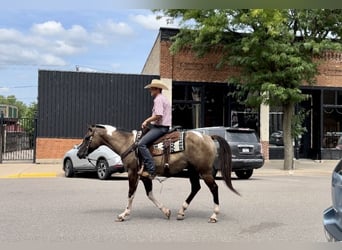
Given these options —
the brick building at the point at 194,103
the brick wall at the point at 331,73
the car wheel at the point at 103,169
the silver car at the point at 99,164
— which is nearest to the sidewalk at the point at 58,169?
the silver car at the point at 99,164

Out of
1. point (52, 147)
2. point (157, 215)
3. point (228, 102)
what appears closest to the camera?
point (157, 215)

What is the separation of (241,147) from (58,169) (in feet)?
27.1

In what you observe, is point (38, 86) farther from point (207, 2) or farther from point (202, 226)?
point (207, 2)

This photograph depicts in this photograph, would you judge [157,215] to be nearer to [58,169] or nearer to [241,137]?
[241,137]

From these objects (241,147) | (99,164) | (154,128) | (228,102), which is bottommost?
(99,164)

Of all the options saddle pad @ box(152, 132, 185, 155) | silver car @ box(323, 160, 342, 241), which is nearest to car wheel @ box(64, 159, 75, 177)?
saddle pad @ box(152, 132, 185, 155)

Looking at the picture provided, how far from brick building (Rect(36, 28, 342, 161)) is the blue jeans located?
48.9ft

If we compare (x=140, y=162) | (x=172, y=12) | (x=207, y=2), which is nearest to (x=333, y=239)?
(x=207, y=2)

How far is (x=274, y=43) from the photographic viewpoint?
18609mm

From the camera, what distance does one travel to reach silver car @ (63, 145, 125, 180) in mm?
15922

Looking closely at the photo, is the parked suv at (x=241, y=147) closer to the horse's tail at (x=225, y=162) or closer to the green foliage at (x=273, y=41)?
the green foliage at (x=273, y=41)

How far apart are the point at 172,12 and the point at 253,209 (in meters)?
12.2

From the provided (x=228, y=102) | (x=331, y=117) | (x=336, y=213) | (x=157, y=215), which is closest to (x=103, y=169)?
(x=157, y=215)

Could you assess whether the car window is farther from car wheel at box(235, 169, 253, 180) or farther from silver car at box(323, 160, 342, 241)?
silver car at box(323, 160, 342, 241)
